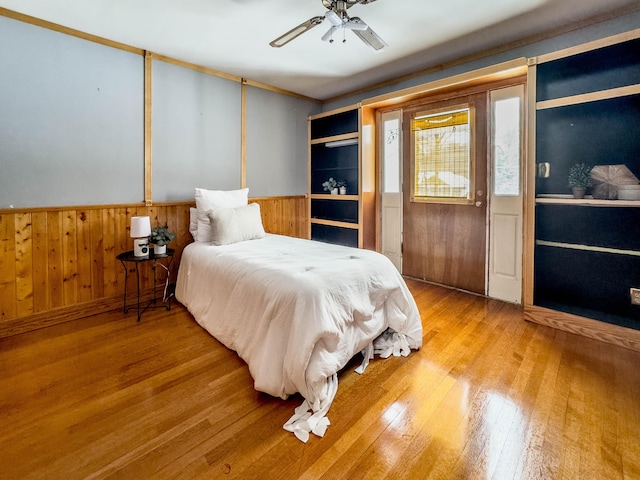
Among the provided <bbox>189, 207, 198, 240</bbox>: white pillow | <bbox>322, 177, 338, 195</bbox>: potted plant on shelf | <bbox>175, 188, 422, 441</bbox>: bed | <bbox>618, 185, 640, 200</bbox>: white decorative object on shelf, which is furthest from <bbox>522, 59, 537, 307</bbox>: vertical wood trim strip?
<bbox>189, 207, 198, 240</bbox>: white pillow

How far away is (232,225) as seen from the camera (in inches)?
120

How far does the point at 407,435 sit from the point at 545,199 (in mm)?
2244

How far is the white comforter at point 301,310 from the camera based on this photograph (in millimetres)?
1689

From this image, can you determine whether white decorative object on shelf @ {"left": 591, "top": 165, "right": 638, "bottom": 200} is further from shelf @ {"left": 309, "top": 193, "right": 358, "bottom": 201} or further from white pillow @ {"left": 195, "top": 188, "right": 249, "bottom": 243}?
white pillow @ {"left": 195, "top": 188, "right": 249, "bottom": 243}

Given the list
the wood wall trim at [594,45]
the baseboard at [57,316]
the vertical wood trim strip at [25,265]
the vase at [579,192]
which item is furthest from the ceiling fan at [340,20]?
the baseboard at [57,316]

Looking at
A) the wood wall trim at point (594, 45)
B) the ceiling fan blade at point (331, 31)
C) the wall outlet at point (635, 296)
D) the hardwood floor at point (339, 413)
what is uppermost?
the ceiling fan blade at point (331, 31)

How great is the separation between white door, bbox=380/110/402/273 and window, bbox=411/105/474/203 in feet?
0.75

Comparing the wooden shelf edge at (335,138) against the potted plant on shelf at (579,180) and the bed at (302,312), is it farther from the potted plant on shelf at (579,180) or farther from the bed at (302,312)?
the potted plant on shelf at (579,180)

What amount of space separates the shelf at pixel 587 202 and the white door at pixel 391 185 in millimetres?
1689

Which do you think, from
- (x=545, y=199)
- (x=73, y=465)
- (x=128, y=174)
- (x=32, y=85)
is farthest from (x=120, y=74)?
(x=545, y=199)

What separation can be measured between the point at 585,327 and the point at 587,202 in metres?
0.96

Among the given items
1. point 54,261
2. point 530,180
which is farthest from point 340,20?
point 54,261

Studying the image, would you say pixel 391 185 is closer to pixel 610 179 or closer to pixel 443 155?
pixel 443 155

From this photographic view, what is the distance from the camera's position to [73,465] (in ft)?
4.35
